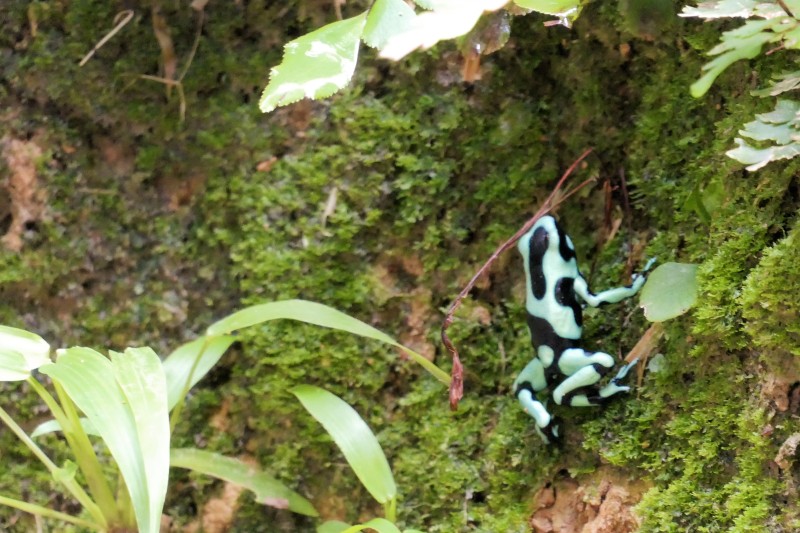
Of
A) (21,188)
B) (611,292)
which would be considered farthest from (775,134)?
(21,188)

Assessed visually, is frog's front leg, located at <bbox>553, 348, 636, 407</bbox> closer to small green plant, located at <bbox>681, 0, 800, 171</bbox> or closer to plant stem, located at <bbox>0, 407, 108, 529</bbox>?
small green plant, located at <bbox>681, 0, 800, 171</bbox>

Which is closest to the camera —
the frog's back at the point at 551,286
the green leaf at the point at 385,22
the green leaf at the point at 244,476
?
the green leaf at the point at 385,22

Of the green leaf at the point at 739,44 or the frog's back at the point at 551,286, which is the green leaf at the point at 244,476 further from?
the green leaf at the point at 739,44

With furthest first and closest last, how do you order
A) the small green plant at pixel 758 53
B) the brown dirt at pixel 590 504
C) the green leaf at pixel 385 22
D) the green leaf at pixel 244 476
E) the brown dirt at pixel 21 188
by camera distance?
the brown dirt at pixel 21 188, the green leaf at pixel 244 476, the brown dirt at pixel 590 504, the green leaf at pixel 385 22, the small green plant at pixel 758 53

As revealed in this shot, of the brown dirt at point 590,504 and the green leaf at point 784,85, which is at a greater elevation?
the green leaf at point 784,85

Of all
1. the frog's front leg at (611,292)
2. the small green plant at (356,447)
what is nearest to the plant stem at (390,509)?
the small green plant at (356,447)

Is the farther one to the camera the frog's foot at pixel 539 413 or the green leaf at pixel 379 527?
the frog's foot at pixel 539 413

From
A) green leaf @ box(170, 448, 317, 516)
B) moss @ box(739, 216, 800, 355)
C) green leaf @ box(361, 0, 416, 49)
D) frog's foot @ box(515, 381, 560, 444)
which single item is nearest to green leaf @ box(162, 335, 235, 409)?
green leaf @ box(170, 448, 317, 516)
